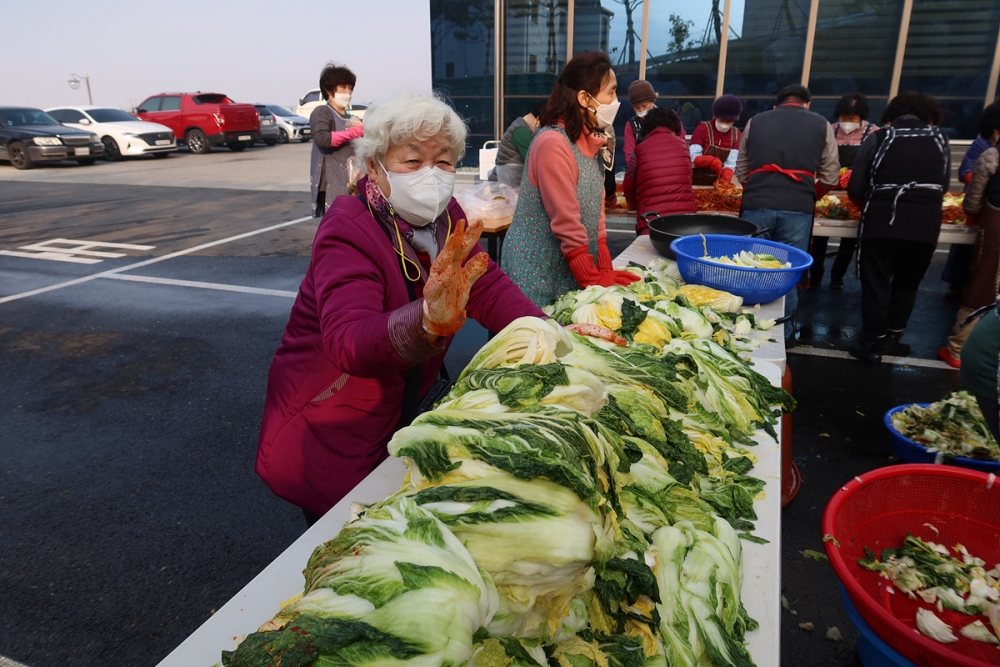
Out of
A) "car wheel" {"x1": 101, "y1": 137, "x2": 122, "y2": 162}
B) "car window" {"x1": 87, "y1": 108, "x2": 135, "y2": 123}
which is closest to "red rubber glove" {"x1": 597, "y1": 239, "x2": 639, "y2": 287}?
"car wheel" {"x1": 101, "y1": 137, "x2": 122, "y2": 162}

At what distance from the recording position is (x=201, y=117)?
2506 centimetres

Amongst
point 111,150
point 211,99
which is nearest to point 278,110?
point 211,99

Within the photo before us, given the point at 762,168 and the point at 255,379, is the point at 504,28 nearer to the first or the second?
the point at 762,168

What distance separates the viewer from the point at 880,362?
5844 mm

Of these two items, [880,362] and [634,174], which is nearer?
[634,174]

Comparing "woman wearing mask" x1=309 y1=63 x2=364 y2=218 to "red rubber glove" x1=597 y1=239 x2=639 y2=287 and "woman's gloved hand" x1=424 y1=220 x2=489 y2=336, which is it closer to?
"red rubber glove" x1=597 y1=239 x2=639 y2=287

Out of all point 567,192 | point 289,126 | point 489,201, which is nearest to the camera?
point 567,192

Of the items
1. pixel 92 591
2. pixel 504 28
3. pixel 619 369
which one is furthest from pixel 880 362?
pixel 504 28

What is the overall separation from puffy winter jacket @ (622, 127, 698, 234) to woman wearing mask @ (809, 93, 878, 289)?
349 centimetres

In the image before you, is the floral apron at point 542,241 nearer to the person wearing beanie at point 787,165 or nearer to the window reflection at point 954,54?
the person wearing beanie at point 787,165

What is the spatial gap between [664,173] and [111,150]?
25000mm

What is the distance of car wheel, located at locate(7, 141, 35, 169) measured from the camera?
2064cm

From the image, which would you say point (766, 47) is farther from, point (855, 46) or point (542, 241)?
point (542, 241)

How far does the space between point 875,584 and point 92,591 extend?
11.8ft
